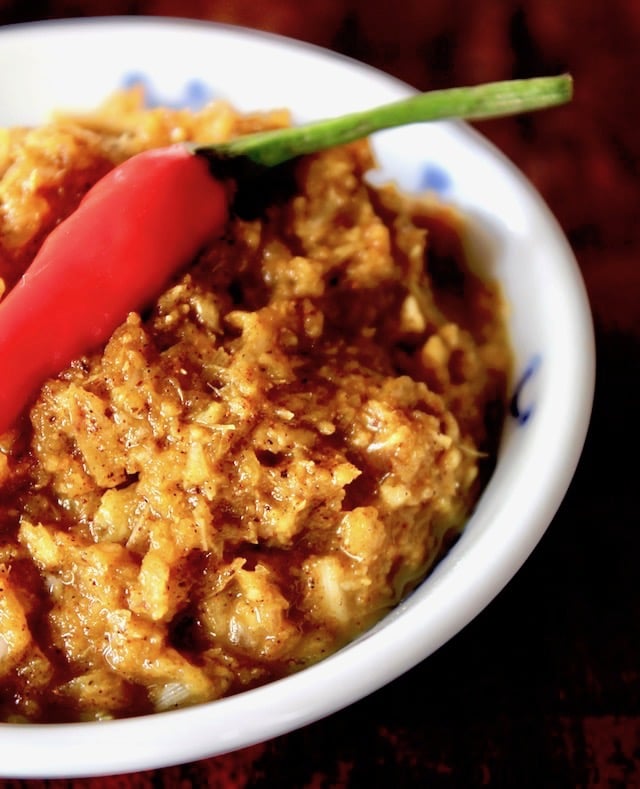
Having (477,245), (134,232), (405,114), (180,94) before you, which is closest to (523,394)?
(477,245)

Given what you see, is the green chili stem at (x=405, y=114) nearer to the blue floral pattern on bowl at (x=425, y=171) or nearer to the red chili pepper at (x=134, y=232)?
the red chili pepper at (x=134, y=232)

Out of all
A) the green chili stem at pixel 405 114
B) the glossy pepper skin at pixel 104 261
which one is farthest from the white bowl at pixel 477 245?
the glossy pepper skin at pixel 104 261

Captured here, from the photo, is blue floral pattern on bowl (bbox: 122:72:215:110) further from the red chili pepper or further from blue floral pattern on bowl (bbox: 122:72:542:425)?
the red chili pepper

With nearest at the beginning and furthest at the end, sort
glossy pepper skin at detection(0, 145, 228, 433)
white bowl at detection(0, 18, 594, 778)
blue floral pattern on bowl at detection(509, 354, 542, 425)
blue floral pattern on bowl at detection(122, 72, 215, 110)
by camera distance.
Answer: white bowl at detection(0, 18, 594, 778) < glossy pepper skin at detection(0, 145, 228, 433) < blue floral pattern on bowl at detection(509, 354, 542, 425) < blue floral pattern on bowl at detection(122, 72, 215, 110)

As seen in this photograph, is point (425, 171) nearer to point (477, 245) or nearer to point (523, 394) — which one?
point (477, 245)

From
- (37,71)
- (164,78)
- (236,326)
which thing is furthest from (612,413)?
(37,71)

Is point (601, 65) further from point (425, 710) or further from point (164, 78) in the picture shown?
point (425, 710)

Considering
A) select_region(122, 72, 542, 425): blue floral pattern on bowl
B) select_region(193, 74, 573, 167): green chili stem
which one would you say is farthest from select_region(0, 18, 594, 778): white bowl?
select_region(193, 74, 573, 167): green chili stem
